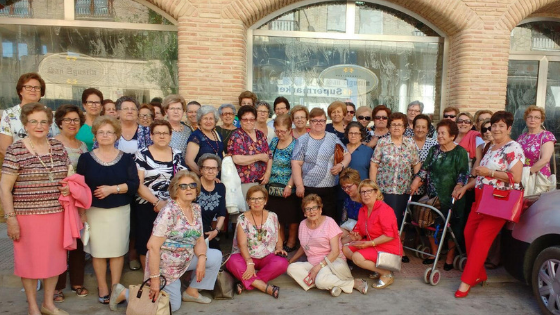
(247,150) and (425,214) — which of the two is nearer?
(425,214)

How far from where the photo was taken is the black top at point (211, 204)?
14.3ft

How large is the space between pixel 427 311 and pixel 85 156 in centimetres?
353

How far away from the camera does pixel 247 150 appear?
4.92 m

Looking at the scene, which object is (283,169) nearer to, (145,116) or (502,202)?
(145,116)

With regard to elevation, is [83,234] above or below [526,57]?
below

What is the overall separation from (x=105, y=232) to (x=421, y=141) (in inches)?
149

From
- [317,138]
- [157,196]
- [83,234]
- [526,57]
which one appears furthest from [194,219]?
[526,57]

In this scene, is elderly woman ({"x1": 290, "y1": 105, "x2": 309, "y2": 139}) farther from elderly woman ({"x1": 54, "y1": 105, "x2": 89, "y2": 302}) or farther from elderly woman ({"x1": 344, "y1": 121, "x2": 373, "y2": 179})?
elderly woman ({"x1": 54, "y1": 105, "x2": 89, "y2": 302})

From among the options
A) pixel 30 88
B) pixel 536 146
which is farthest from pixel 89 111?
pixel 536 146

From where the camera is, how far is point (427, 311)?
3902mm

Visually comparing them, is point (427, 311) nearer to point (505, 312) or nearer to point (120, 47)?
point (505, 312)

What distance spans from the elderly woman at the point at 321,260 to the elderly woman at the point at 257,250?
0.24m

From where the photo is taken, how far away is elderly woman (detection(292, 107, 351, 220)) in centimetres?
495

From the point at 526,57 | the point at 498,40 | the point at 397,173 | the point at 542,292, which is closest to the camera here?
the point at 542,292
